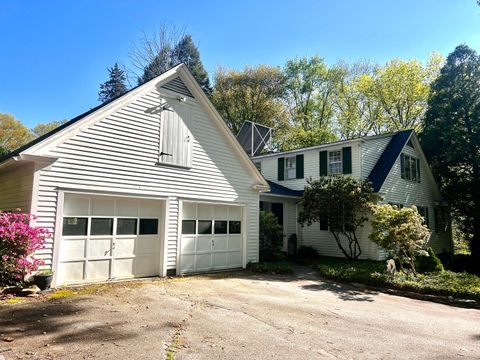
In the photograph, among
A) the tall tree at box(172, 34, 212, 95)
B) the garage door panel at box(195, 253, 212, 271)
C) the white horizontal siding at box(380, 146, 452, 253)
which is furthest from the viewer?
the tall tree at box(172, 34, 212, 95)

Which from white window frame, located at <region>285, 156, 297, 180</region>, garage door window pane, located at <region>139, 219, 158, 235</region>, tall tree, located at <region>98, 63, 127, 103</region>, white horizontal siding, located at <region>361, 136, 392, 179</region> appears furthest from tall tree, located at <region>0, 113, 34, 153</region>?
white horizontal siding, located at <region>361, 136, 392, 179</region>

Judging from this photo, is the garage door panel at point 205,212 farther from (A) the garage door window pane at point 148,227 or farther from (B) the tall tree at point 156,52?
(B) the tall tree at point 156,52

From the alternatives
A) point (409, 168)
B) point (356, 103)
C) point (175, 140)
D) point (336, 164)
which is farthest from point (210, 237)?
point (356, 103)

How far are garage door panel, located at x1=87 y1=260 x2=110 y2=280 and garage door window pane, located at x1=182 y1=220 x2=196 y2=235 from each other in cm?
263

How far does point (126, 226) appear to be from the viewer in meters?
10.0

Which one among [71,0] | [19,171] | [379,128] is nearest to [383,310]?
[19,171]

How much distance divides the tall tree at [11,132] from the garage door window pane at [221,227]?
107 ft

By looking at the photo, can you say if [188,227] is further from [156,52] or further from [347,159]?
[156,52]

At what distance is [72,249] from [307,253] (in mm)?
12473

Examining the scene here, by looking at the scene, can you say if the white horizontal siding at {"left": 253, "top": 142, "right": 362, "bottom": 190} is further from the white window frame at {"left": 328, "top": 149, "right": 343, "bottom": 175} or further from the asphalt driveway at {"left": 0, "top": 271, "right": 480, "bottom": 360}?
the asphalt driveway at {"left": 0, "top": 271, "right": 480, "bottom": 360}

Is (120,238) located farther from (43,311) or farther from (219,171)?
(219,171)

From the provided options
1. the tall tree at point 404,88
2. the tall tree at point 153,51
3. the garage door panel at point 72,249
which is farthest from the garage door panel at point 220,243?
the tall tree at point 404,88

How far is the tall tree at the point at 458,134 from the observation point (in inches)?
840

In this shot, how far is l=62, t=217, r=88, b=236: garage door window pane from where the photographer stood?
8812 millimetres
